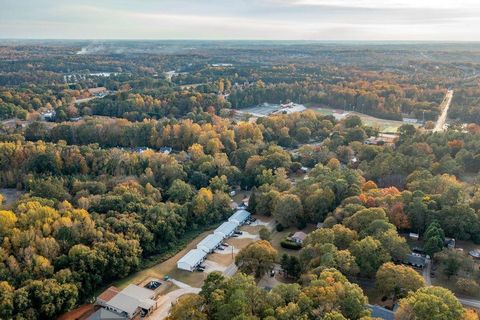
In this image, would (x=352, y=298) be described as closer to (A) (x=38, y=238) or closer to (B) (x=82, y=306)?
(B) (x=82, y=306)

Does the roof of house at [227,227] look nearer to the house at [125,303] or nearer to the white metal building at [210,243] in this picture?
the white metal building at [210,243]

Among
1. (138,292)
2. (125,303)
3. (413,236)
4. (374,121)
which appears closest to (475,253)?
(413,236)

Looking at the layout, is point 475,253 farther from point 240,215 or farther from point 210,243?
point 210,243

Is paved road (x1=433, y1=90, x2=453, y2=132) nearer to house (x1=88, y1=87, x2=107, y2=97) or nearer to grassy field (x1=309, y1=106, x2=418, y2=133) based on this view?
grassy field (x1=309, y1=106, x2=418, y2=133)

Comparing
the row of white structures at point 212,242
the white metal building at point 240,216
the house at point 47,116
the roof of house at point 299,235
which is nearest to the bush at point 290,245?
the roof of house at point 299,235

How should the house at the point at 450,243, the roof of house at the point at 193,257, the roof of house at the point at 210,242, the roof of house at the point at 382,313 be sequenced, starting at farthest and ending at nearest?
the roof of house at the point at 210,242, the roof of house at the point at 193,257, the house at the point at 450,243, the roof of house at the point at 382,313

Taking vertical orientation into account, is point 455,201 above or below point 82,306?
above

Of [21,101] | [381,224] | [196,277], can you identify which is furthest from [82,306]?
[21,101]
